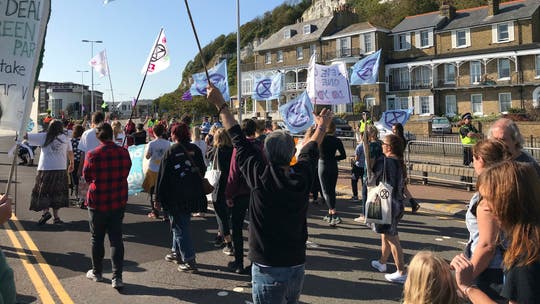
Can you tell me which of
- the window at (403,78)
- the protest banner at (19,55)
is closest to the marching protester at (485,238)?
the protest banner at (19,55)

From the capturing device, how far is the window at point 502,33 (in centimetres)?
4208

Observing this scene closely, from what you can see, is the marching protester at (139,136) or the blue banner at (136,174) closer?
the blue banner at (136,174)

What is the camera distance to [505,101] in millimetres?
41219

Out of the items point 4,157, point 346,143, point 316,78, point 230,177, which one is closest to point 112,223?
point 230,177

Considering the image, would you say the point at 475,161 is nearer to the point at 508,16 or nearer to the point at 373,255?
the point at 373,255

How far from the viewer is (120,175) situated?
5.56 m

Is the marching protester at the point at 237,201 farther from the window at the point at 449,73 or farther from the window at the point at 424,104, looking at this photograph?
the window at the point at 424,104

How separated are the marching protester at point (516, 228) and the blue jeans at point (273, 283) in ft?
4.00

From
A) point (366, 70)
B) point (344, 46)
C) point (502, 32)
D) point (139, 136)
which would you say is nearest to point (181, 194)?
point (139, 136)

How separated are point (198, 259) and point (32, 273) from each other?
218 cm

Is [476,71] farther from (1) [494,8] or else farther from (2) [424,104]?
(1) [494,8]

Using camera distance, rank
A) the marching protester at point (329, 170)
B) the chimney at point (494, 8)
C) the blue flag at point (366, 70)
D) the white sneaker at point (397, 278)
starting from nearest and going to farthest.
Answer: the white sneaker at point (397, 278), the marching protester at point (329, 170), the blue flag at point (366, 70), the chimney at point (494, 8)

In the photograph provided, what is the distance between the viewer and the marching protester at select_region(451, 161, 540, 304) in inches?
91.7

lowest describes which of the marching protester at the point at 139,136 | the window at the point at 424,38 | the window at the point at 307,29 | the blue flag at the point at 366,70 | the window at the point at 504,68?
the marching protester at the point at 139,136
